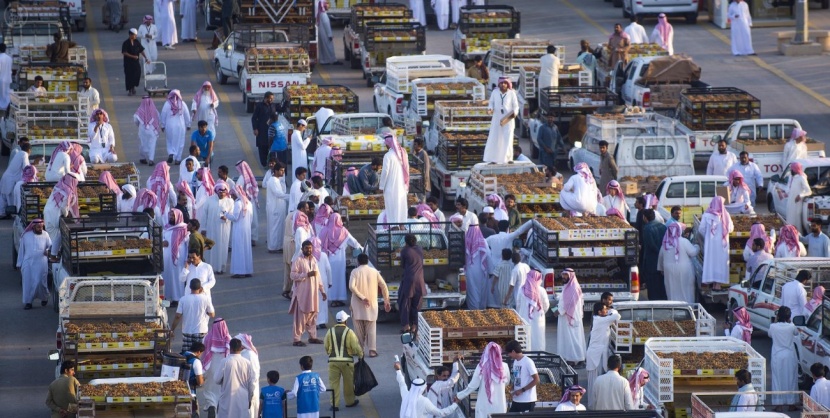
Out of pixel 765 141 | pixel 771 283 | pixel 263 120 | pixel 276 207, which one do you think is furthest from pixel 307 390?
pixel 263 120

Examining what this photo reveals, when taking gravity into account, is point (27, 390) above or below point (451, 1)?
below

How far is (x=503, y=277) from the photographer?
24547 mm

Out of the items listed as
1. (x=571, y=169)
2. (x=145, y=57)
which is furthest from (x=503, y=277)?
(x=145, y=57)

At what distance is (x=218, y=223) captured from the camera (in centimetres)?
2769

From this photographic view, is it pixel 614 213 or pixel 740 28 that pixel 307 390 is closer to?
pixel 614 213

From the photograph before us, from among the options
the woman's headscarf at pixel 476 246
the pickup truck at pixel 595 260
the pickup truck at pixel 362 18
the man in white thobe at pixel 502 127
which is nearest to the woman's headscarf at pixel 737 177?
the pickup truck at pixel 595 260

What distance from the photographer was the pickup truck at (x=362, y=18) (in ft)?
142

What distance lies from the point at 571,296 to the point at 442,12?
2659cm

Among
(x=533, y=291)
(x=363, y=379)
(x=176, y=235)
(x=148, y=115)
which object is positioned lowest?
(x=363, y=379)

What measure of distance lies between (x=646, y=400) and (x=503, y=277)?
4185mm

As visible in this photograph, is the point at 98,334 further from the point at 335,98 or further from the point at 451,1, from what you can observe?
the point at 451,1

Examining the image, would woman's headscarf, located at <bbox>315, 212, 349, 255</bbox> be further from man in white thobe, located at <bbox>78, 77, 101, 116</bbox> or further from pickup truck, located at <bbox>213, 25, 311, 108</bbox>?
pickup truck, located at <bbox>213, 25, 311, 108</bbox>

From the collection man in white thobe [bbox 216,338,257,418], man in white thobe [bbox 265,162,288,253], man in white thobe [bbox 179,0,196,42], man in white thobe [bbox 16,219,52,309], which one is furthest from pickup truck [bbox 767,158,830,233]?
man in white thobe [bbox 179,0,196,42]

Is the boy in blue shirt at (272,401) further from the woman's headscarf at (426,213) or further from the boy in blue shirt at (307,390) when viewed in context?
the woman's headscarf at (426,213)
